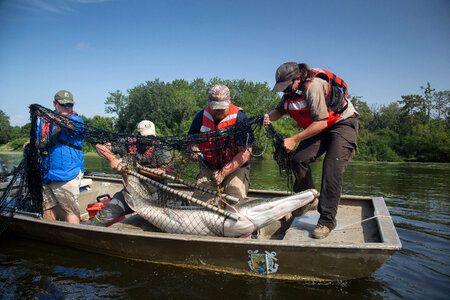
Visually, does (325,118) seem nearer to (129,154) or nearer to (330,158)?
(330,158)

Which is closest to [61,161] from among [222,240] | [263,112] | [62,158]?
[62,158]

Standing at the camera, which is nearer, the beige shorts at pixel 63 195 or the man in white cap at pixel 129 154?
the man in white cap at pixel 129 154

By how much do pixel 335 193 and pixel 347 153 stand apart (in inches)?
23.8

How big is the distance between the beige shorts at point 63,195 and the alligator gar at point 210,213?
112 cm

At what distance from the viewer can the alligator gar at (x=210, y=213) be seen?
4.20 m

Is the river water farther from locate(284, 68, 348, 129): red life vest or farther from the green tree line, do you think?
the green tree line

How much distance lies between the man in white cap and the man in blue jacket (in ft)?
A: 1.41

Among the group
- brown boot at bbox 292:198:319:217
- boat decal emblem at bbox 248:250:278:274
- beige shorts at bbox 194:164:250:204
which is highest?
beige shorts at bbox 194:164:250:204

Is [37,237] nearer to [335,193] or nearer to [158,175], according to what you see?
[158,175]

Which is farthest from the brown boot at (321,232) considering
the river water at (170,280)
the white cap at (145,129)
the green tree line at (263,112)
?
the green tree line at (263,112)

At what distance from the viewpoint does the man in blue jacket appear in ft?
17.0

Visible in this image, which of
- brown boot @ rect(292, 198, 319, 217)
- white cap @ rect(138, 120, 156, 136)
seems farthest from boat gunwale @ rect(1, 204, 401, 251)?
white cap @ rect(138, 120, 156, 136)

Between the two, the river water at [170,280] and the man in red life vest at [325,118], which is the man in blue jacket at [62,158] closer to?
the river water at [170,280]

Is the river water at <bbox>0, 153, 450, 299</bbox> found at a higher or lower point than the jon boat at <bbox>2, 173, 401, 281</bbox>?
lower
